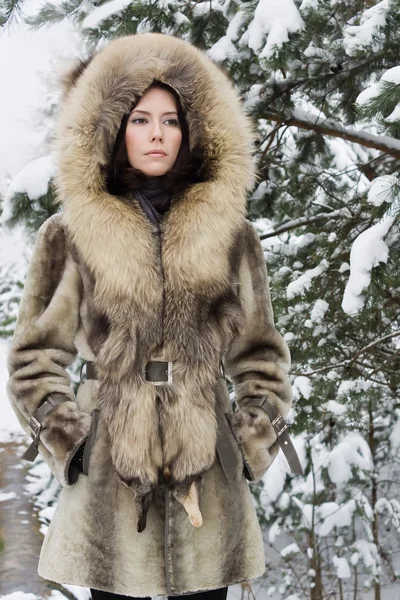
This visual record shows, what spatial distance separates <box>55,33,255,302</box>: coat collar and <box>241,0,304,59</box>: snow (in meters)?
0.43

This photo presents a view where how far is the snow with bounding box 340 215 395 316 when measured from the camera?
1.97 meters

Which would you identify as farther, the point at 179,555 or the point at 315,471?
the point at 315,471

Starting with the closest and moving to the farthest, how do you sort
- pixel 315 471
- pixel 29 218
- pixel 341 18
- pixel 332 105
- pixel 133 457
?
pixel 133 457, pixel 29 218, pixel 341 18, pixel 332 105, pixel 315 471

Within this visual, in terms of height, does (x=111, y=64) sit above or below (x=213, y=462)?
above

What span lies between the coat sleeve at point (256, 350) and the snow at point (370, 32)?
91cm

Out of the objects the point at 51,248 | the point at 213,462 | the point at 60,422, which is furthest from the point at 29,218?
the point at 213,462

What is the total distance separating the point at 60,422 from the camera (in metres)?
1.72

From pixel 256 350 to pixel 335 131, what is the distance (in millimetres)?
1994

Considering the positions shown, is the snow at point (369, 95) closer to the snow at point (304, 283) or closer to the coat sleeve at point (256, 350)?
the coat sleeve at point (256, 350)

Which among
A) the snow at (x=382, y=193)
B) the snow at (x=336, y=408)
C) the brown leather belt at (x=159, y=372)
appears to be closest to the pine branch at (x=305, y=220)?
the snow at (x=336, y=408)

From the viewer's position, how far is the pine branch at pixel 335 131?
332 cm

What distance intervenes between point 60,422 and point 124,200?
24.4 inches

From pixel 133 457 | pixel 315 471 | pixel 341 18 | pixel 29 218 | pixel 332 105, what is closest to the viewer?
pixel 133 457

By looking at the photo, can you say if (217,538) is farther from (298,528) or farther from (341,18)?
(298,528)
